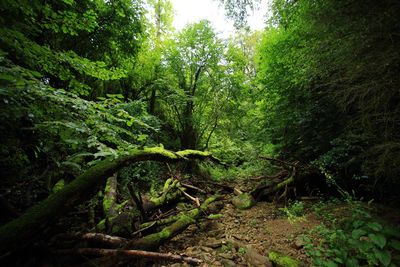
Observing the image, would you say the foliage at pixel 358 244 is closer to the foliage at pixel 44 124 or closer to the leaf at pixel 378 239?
the leaf at pixel 378 239

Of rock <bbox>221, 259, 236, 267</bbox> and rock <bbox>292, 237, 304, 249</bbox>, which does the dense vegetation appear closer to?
rock <bbox>292, 237, 304, 249</bbox>

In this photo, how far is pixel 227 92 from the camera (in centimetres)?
1082

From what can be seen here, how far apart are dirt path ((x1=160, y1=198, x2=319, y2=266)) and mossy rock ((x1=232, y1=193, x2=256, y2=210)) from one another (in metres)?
0.44

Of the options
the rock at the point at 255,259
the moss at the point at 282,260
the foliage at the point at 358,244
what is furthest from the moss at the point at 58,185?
the foliage at the point at 358,244

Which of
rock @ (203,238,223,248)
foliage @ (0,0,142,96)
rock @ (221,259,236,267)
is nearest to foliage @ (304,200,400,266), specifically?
rock @ (221,259,236,267)

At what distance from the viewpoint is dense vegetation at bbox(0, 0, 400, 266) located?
253cm

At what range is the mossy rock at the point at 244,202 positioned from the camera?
6.00m

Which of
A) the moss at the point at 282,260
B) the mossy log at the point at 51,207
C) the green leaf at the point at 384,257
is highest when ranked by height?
the mossy log at the point at 51,207

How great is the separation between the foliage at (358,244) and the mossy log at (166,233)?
8.01 feet

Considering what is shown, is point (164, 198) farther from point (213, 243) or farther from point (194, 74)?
point (194, 74)

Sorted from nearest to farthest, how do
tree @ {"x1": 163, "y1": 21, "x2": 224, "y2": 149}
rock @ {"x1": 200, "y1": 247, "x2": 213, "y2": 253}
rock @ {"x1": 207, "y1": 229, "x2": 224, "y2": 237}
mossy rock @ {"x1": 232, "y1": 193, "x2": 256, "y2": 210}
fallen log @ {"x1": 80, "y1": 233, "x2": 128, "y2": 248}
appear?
fallen log @ {"x1": 80, "y1": 233, "x2": 128, "y2": 248} → rock @ {"x1": 200, "y1": 247, "x2": 213, "y2": 253} → rock @ {"x1": 207, "y1": 229, "x2": 224, "y2": 237} → mossy rock @ {"x1": 232, "y1": 193, "x2": 256, "y2": 210} → tree @ {"x1": 163, "y1": 21, "x2": 224, "y2": 149}

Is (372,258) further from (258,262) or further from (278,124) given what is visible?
(278,124)

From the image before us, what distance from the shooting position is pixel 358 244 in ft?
6.70

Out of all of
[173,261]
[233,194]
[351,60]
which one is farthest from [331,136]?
[173,261]
